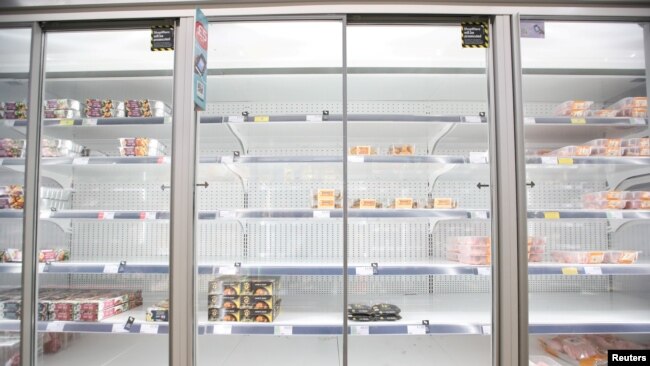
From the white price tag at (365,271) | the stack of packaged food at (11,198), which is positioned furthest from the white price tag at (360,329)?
the stack of packaged food at (11,198)

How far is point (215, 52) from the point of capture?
2279mm

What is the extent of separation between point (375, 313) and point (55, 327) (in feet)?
6.31

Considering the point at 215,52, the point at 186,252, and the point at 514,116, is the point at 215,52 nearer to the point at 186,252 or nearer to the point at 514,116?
the point at 186,252

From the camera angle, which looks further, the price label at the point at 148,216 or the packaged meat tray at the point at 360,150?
the packaged meat tray at the point at 360,150

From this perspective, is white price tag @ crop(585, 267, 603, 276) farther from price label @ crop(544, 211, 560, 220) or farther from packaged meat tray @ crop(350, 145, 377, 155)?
packaged meat tray @ crop(350, 145, 377, 155)

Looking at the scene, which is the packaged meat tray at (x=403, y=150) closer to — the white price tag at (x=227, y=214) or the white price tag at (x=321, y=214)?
the white price tag at (x=321, y=214)

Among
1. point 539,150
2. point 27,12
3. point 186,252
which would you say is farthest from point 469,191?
point 27,12

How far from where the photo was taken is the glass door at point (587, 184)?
205 centimetres

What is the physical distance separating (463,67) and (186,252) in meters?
2.13

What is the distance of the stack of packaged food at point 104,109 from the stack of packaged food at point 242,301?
4.30 feet

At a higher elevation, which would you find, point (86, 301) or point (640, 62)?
point (640, 62)

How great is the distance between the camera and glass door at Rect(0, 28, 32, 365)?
2123mm

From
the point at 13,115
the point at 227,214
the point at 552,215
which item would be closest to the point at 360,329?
the point at 227,214

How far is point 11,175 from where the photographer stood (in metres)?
2.43
